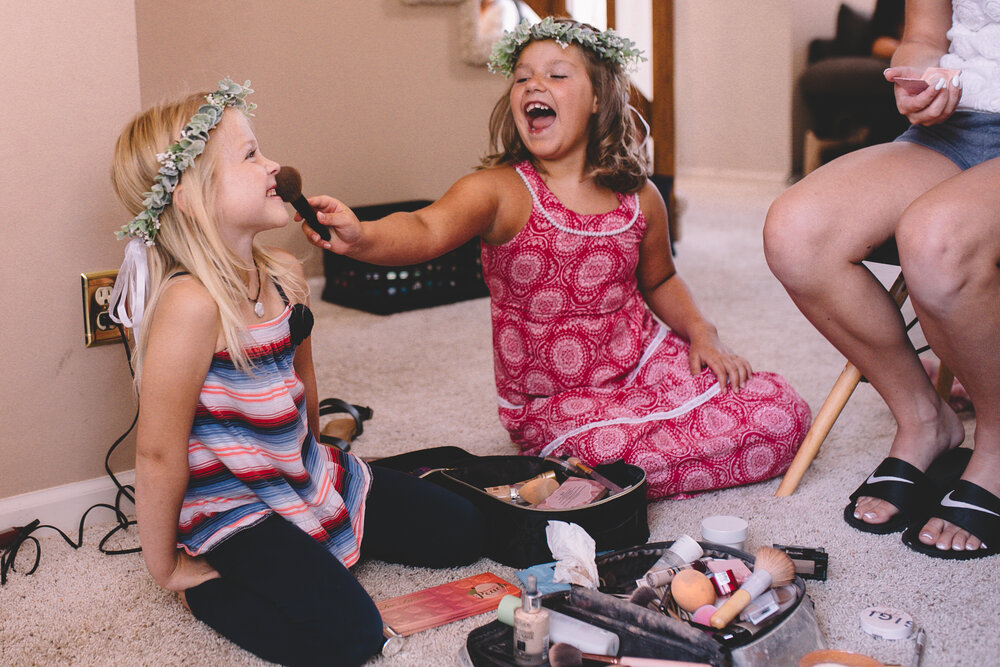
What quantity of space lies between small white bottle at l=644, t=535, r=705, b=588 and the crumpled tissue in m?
0.06

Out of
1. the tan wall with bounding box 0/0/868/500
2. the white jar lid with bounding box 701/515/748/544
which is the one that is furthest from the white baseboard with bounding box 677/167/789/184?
the white jar lid with bounding box 701/515/748/544

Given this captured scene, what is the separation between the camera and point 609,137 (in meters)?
1.46

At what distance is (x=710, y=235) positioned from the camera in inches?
135

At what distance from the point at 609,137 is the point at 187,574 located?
87 centimetres

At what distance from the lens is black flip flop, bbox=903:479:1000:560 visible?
44.7 inches

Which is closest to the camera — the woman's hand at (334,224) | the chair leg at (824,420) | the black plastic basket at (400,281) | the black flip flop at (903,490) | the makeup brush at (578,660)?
the makeup brush at (578,660)

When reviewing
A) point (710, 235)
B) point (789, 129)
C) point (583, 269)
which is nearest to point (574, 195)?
point (583, 269)

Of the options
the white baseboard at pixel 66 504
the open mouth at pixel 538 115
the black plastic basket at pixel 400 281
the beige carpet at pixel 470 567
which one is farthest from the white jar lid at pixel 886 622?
the black plastic basket at pixel 400 281

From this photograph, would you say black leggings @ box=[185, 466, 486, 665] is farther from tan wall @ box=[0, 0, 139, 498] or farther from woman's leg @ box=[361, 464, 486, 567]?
tan wall @ box=[0, 0, 139, 498]

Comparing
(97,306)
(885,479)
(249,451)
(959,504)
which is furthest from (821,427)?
(97,306)

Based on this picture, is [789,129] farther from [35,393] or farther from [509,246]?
[35,393]

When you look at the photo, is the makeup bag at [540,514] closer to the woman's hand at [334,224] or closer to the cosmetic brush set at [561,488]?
the cosmetic brush set at [561,488]

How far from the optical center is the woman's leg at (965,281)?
1.11 meters

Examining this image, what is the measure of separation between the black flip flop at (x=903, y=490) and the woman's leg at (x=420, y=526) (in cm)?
50
